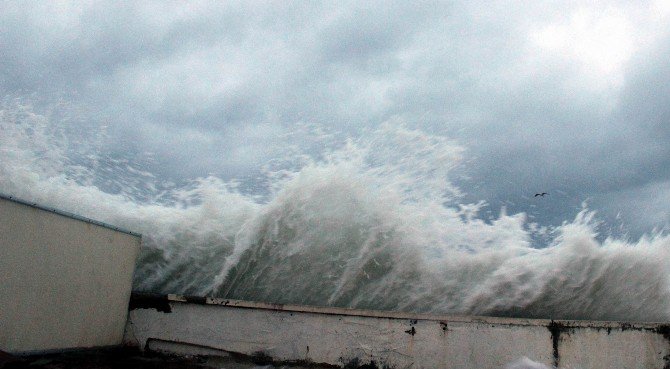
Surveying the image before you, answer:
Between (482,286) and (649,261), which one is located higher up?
(649,261)

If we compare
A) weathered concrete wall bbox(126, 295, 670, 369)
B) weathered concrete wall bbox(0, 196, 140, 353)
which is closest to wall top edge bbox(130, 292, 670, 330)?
weathered concrete wall bbox(126, 295, 670, 369)

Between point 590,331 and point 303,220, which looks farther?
point 303,220

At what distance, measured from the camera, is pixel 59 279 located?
3168 millimetres

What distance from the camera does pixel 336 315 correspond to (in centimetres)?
338

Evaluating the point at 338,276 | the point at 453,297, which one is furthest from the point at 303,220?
the point at 453,297

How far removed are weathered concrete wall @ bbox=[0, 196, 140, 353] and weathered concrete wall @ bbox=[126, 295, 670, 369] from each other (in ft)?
1.60

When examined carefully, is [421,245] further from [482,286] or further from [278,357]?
[278,357]

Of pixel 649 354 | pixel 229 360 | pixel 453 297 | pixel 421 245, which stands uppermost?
pixel 421 245

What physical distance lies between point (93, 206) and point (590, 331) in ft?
16.8

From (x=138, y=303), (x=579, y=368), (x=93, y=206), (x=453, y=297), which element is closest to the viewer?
(x=579, y=368)

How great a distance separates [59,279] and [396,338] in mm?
2326

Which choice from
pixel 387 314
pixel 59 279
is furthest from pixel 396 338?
pixel 59 279

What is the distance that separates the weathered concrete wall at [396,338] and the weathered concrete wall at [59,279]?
0.49 metres

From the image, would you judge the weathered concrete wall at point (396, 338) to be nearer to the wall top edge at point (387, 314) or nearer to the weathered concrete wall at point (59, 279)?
the wall top edge at point (387, 314)
